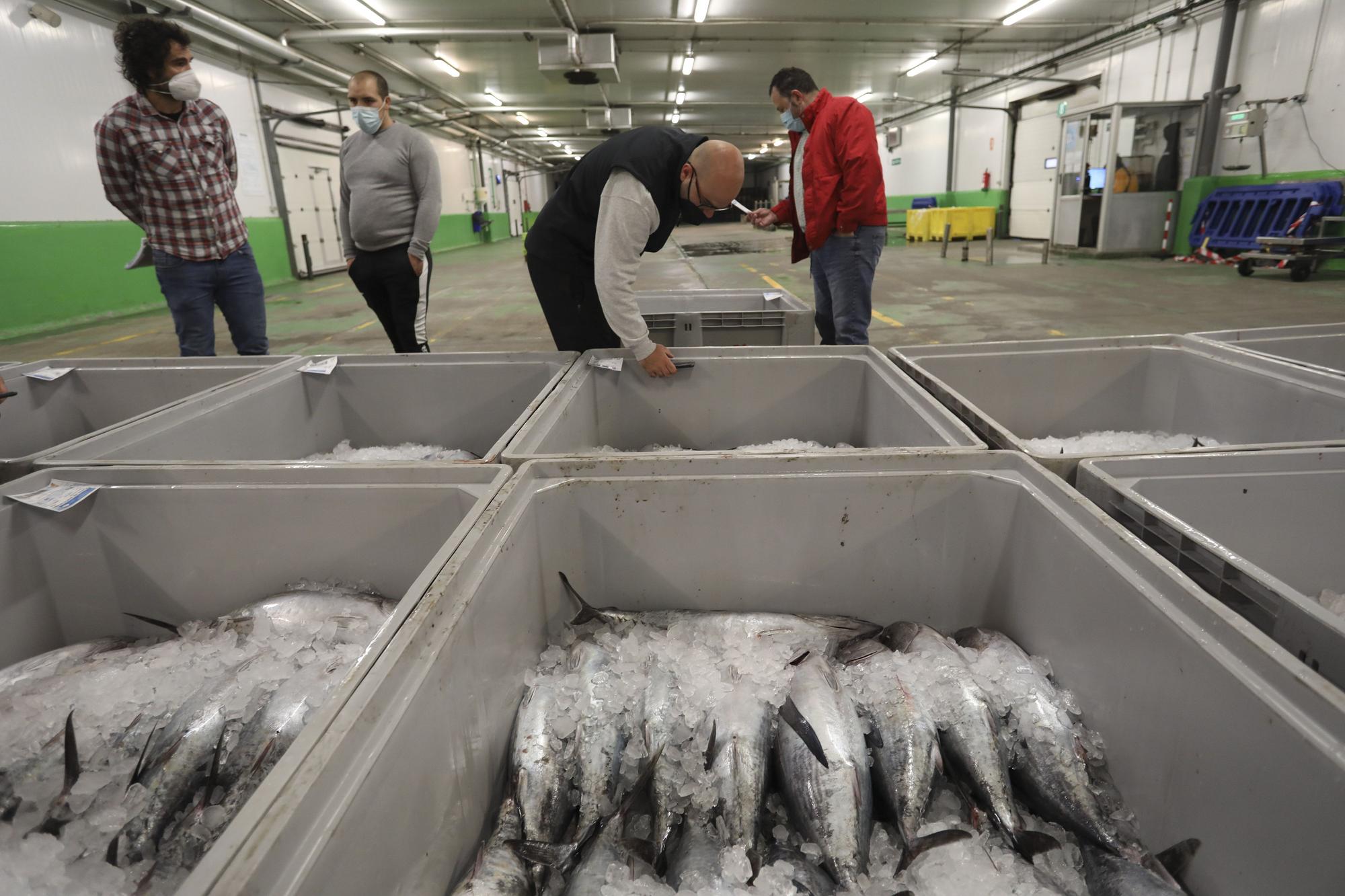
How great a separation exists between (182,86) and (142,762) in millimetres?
2722

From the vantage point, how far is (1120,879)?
0.94 m

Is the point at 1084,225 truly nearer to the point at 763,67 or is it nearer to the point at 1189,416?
the point at 763,67

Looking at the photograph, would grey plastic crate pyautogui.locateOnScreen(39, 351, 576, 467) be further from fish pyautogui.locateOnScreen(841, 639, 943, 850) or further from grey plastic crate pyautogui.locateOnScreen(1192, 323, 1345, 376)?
grey plastic crate pyautogui.locateOnScreen(1192, 323, 1345, 376)

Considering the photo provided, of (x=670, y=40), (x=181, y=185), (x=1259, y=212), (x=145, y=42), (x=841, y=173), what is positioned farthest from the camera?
(x=670, y=40)

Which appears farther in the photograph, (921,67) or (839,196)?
(921,67)

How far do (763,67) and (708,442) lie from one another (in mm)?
14636

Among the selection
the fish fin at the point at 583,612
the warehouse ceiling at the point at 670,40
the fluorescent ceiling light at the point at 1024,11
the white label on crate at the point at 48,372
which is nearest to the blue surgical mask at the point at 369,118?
the white label on crate at the point at 48,372

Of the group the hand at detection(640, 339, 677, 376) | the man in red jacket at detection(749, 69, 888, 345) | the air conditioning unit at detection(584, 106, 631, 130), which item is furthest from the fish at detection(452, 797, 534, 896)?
the air conditioning unit at detection(584, 106, 631, 130)

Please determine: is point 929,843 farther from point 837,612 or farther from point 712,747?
point 837,612

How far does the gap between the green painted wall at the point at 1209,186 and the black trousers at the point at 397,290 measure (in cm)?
1031

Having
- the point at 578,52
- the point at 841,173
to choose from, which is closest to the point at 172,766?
the point at 841,173

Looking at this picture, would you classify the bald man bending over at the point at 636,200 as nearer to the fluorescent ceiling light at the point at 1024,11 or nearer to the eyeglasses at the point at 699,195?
the eyeglasses at the point at 699,195

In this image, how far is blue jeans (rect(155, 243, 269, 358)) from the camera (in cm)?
297

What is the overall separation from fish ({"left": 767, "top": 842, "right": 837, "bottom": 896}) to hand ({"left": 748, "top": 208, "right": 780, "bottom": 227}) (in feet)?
10.5
